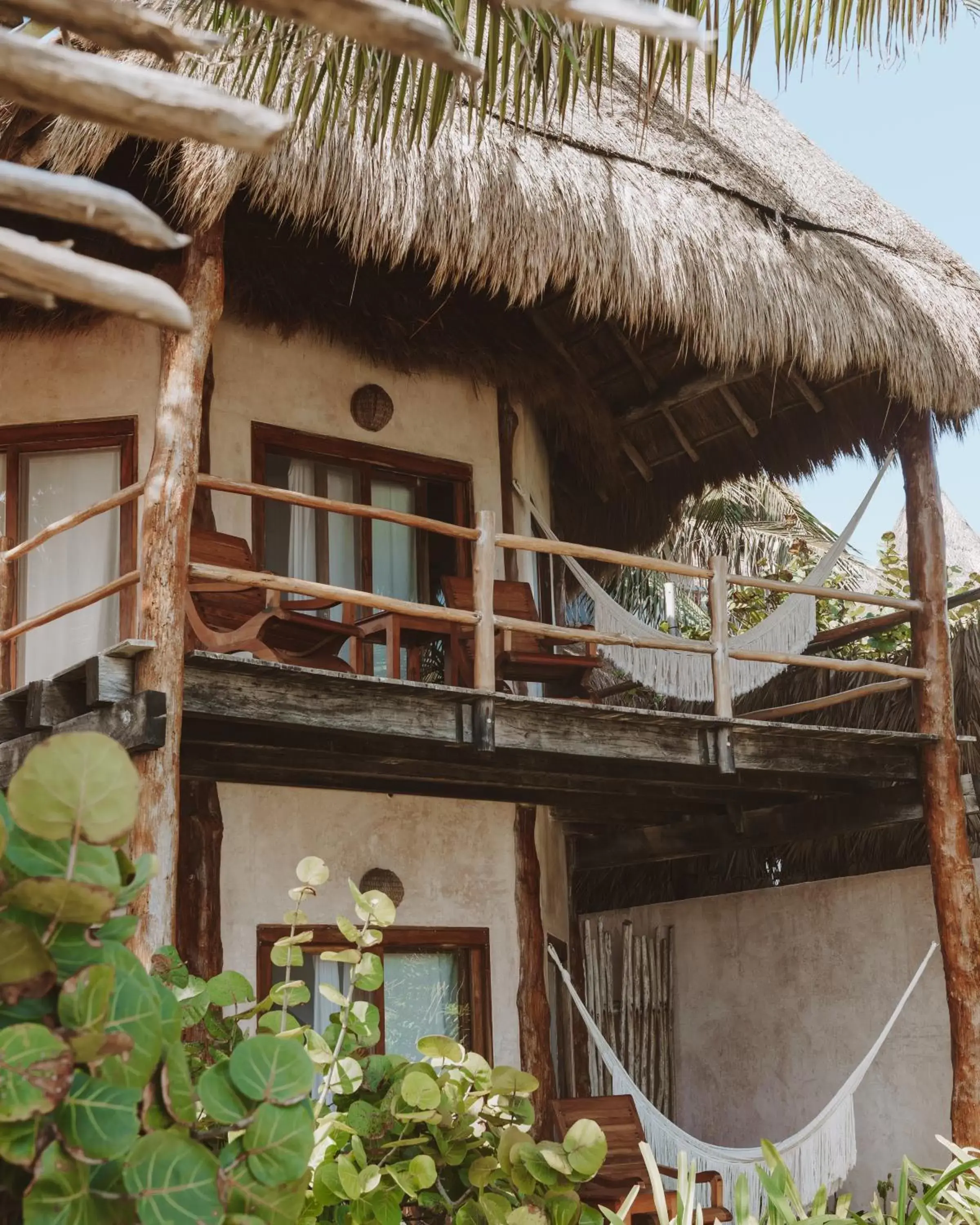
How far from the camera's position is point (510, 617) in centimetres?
632

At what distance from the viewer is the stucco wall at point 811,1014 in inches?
277

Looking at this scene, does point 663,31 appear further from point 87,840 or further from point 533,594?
point 533,594

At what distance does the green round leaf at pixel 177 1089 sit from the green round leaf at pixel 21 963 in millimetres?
185

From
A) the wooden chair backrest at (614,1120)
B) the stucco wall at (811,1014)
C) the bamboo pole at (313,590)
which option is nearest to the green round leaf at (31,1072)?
the bamboo pole at (313,590)

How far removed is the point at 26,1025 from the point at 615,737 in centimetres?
414

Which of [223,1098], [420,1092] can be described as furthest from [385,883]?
[223,1098]

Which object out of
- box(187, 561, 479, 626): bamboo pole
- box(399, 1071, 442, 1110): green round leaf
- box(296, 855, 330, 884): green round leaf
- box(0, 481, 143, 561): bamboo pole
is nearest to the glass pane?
box(187, 561, 479, 626): bamboo pole

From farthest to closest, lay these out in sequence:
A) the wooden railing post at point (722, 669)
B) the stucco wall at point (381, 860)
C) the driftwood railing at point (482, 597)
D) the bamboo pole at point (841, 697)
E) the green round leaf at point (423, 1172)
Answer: the bamboo pole at point (841, 697), the stucco wall at point (381, 860), the wooden railing post at point (722, 669), the driftwood railing at point (482, 597), the green round leaf at point (423, 1172)

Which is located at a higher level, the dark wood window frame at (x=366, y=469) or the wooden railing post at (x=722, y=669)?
the dark wood window frame at (x=366, y=469)

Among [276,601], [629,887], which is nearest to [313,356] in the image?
[276,601]

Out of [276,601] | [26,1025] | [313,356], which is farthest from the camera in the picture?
[313,356]

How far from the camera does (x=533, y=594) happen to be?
23.6ft

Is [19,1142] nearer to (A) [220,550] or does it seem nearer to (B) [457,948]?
(A) [220,550]

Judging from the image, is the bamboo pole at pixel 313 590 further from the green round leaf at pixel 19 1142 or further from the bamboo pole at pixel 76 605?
the green round leaf at pixel 19 1142
